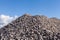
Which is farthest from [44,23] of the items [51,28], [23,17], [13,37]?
[13,37]

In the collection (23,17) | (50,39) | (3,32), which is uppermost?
(23,17)

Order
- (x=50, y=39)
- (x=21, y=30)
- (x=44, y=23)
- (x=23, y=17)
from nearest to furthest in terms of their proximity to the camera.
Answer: (x=50, y=39) < (x=21, y=30) < (x=44, y=23) < (x=23, y=17)

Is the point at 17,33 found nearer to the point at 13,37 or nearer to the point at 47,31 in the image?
the point at 13,37

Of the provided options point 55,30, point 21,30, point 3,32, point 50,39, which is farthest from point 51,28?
point 3,32

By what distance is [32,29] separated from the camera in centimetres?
2012

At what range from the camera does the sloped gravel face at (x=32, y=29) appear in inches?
750

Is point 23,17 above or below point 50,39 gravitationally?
above

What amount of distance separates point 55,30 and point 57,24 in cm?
210

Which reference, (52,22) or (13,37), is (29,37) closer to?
(13,37)

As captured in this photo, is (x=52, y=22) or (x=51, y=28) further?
(x=52, y=22)

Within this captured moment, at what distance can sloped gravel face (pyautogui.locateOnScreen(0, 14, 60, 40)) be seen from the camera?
19062mm

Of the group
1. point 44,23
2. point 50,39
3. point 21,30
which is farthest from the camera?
point 44,23

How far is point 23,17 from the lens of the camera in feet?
75.6

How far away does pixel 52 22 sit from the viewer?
885 inches
